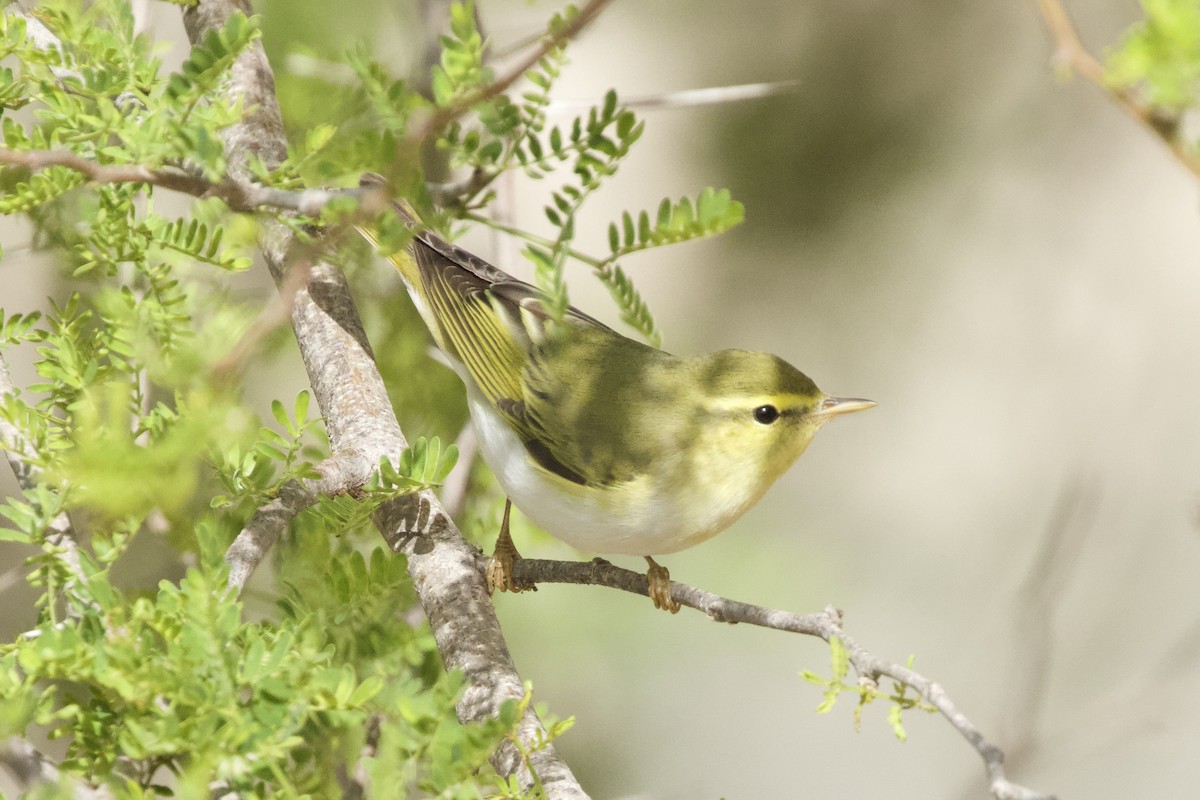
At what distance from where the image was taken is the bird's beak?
251 cm

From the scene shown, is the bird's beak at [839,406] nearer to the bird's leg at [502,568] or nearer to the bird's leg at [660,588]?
the bird's leg at [660,588]

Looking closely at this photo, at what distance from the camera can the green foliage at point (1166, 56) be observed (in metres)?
0.91

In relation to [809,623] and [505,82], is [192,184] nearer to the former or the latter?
[505,82]

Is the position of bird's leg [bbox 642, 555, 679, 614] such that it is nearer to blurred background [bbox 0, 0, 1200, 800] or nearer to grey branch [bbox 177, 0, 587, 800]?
grey branch [bbox 177, 0, 587, 800]

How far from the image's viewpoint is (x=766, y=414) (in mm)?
2594

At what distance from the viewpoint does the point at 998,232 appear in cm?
607

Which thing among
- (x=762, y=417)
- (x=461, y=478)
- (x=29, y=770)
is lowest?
(x=29, y=770)

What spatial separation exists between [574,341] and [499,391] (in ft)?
0.99

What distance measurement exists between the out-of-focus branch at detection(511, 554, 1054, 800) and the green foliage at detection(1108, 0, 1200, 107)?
633mm

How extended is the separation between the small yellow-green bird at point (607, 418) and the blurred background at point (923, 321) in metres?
2.10

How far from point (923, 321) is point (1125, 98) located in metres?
5.37

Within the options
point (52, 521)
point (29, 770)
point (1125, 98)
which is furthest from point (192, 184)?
point (1125, 98)

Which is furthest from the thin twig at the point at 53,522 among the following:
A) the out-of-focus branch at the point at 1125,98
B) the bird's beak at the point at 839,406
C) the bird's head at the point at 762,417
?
the bird's beak at the point at 839,406

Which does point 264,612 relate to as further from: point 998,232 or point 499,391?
point 998,232
